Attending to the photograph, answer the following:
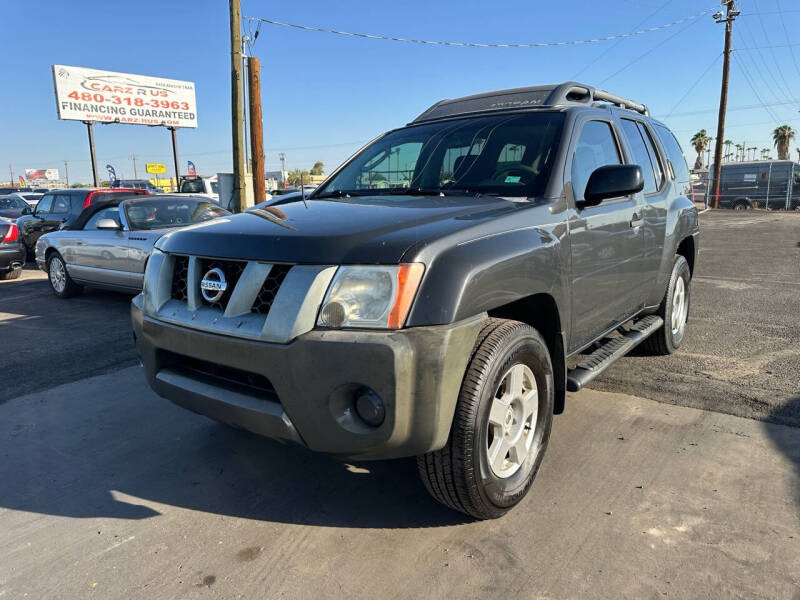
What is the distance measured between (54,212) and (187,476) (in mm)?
11972

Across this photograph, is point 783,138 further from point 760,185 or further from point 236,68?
point 236,68

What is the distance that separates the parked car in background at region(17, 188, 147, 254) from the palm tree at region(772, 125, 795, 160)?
63.8 meters

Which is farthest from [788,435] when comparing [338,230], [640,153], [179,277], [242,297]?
[179,277]

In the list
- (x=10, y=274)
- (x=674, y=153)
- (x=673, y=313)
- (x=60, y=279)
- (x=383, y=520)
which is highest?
(x=674, y=153)

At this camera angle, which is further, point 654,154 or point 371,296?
point 654,154

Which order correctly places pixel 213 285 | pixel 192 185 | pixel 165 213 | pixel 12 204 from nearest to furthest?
pixel 213 285 → pixel 165 213 → pixel 12 204 → pixel 192 185

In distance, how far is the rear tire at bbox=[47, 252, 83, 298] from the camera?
8.65m

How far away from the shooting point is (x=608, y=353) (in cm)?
368

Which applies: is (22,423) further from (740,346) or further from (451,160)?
(740,346)

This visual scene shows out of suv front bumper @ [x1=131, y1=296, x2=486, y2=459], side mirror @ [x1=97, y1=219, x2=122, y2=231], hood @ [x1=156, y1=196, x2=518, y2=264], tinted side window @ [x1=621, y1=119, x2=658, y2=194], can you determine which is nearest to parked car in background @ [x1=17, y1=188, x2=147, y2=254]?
side mirror @ [x1=97, y1=219, x2=122, y2=231]

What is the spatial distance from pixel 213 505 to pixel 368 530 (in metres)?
0.79

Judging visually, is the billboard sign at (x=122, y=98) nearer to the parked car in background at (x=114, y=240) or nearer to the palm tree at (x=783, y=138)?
the parked car in background at (x=114, y=240)

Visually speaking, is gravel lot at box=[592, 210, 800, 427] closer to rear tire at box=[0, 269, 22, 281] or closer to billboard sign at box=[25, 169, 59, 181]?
rear tire at box=[0, 269, 22, 281]

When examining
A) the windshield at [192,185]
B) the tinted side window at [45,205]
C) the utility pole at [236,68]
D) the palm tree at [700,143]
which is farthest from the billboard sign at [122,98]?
the palm tree at [700,143]
